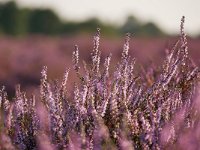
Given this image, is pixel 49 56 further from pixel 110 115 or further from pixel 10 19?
pixel 10 19

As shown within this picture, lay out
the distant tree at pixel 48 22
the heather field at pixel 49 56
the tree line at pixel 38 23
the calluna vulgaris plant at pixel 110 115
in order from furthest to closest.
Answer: the distant tree at pixel 48 22 → the tree line at pixel 38 23 → the heather field at pixel 49 56 → the calluna vulgaris plant at pixel 110 115

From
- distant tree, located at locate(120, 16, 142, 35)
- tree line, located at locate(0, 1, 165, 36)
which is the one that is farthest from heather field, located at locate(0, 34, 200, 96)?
distant tree, located at locate(120, 16, 142, 35)

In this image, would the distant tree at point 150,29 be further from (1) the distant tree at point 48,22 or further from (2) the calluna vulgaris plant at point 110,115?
(2) the calluna vulgaris plant at point 110,115

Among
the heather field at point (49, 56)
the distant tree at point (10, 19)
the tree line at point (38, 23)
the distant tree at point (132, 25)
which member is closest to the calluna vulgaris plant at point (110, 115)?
the heather field at point (49, 56)

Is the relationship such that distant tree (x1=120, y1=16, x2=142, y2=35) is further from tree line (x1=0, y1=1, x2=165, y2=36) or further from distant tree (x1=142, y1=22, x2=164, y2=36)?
tree line (x1=0, y1=1, x2=165, y2=36)

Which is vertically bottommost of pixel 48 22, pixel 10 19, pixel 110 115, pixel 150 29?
pixel 110 115

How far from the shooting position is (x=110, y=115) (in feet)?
9.81

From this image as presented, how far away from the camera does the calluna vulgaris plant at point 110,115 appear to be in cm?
274

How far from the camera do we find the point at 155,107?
314 centimetres

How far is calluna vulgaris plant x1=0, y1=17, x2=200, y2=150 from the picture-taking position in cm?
274

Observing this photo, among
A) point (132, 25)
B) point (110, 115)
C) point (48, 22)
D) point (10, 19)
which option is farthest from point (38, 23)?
point (110, 115)

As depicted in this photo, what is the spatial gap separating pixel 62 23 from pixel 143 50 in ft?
141

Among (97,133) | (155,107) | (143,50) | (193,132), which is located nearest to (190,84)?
(155,107)

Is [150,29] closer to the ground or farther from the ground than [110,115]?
farther from the ground
